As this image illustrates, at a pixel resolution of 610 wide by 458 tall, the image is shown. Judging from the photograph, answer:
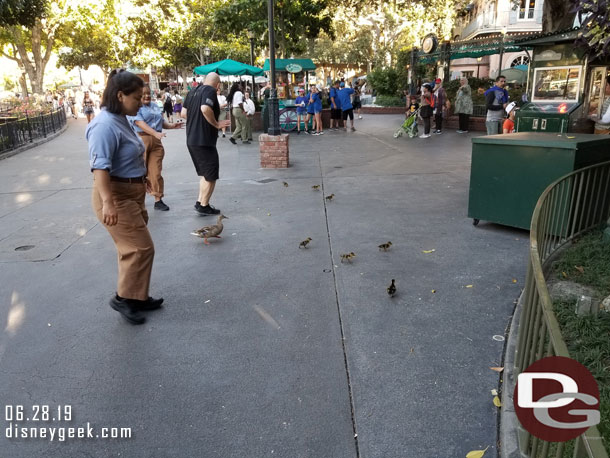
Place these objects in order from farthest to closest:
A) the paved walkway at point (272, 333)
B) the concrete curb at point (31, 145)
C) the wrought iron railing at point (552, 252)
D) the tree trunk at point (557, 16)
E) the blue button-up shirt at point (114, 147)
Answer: the tree trunk at point (557, 16), the concrete curb at point (31, 145), the blue button-up shirt at point (114, 147), the paved walkway at point (272, 333), the wrought iron railing at point (552, 252)

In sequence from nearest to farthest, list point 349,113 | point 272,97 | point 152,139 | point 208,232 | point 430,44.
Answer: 1. point 208,232
2. point 152,139
3. point 272,97
4. point 349,113
5. point 430,44

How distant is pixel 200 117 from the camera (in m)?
6.63

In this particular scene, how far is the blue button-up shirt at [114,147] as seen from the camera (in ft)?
11.4

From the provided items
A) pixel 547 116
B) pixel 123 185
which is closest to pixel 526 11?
pixel 547 116

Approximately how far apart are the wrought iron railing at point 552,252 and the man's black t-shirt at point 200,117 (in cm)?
420

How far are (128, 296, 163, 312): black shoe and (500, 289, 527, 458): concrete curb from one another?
271 centimetres

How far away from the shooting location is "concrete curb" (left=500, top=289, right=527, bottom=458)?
2.43m

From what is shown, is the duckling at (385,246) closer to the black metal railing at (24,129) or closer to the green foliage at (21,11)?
the black metal railing at (24,129)

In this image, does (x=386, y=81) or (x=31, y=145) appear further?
(x=386, y=81)

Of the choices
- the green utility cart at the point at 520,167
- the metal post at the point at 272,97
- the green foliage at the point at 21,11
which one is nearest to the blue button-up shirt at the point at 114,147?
the green utility cart at the point at 520,167

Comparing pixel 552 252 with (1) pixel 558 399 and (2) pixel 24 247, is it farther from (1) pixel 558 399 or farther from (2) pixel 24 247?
(2) pixel 24 247

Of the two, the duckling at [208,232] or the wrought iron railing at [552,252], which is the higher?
the wrought iron railing at [552,252]

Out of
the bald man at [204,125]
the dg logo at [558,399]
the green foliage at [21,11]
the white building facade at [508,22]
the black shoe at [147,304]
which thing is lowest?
the black shoe at [147,304]

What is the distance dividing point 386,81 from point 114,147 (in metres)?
28.0
